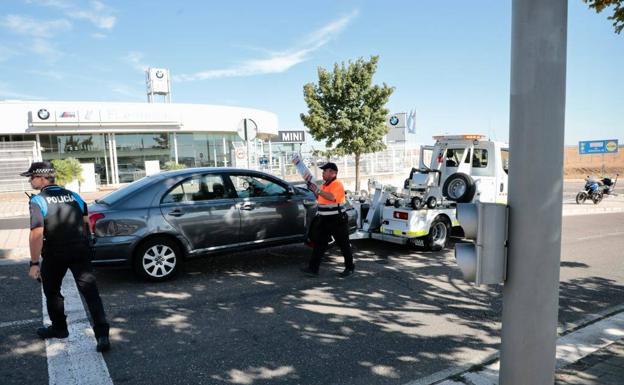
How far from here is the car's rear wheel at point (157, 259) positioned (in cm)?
618

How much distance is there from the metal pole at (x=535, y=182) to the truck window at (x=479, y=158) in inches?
302

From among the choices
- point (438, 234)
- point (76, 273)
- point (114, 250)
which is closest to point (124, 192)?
point (114, 250)

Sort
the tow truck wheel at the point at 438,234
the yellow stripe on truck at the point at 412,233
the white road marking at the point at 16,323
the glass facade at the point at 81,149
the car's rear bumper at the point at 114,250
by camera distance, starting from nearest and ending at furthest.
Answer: the white road marking at the point at 16,323 < the car's rear bumper at the point at 114,250 < the yellow stripe on truck at the point at 412,233 < the tow truck wheel at the point at 438,234 < the glass facade at the point at 81,149

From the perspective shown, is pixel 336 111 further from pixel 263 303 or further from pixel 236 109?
pixel 236 109

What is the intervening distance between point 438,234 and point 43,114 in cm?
2589

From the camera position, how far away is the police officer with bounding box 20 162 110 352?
4.04m

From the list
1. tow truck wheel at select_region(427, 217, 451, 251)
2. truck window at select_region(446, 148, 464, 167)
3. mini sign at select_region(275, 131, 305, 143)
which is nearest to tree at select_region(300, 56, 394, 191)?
truck window at select_region(446, 148, 464, 167)

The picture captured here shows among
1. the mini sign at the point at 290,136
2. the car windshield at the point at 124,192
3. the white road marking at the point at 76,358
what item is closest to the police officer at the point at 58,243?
the white road marking at the point at 76,358

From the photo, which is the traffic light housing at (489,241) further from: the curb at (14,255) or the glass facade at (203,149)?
the glass facade at (203,149)

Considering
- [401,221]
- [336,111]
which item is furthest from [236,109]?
[401,221]

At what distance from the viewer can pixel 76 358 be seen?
400cm

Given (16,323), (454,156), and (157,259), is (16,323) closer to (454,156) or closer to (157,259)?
(157,259)

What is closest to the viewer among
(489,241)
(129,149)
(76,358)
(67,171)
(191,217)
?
(489,241)

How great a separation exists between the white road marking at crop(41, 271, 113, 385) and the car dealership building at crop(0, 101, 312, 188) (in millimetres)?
20285
